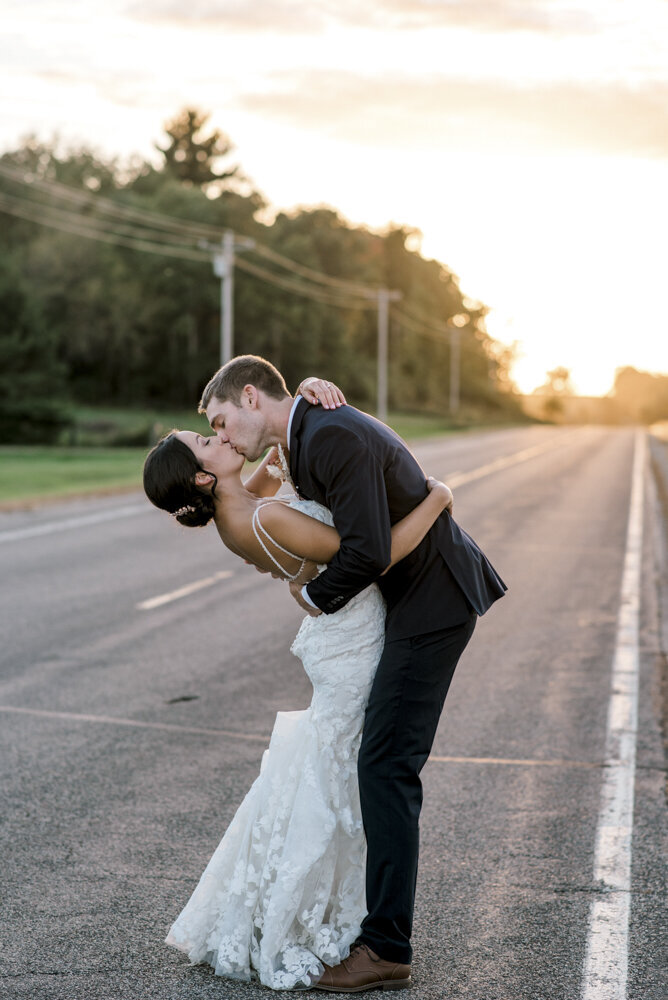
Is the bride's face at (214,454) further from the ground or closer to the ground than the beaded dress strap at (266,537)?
further from the ground

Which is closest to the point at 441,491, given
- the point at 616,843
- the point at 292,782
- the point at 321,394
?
the point at 321,394

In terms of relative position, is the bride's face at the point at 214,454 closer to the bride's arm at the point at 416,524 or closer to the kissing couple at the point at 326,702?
the kissing couple at the point at 326,702

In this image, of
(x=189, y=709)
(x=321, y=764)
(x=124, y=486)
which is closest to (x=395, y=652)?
(x=321, y=764)

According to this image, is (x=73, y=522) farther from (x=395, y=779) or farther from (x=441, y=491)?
(x=395, y=779)

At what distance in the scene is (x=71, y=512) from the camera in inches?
773

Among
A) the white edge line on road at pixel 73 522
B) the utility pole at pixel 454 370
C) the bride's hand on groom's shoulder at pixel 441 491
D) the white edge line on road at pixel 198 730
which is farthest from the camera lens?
the utility pole at pixel 454 370

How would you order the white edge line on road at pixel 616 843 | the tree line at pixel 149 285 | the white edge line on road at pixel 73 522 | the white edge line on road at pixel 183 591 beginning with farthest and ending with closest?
the tree line at pixel 149 285
the white edge line on road at pixel 73 522
the white edge line on road at pixel 183 591
the white edge line on road at pixel 616 843

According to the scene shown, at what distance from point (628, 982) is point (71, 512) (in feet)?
54.4

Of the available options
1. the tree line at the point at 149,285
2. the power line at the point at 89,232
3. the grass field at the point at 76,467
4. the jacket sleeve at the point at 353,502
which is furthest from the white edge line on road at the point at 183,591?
the power line at the point at 89,232

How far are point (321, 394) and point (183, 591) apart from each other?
333 inches

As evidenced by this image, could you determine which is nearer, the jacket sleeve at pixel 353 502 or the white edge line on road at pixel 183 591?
the jacket sleeve at pixel 353 502

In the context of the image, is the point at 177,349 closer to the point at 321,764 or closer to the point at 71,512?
the point at 71,512

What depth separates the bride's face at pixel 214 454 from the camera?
381cm

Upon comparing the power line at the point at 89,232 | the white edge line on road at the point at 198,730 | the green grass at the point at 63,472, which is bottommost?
the white edge line on road at the point at 198,730
